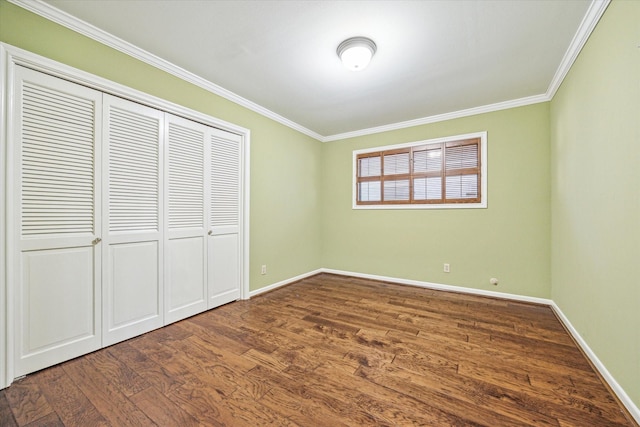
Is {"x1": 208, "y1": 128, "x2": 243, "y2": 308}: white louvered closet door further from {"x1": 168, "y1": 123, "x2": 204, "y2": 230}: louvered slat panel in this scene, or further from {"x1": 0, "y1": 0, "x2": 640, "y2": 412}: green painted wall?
{"x1": 0, "y1": 0, "x2": 640, "y2": 412}: green painted wall

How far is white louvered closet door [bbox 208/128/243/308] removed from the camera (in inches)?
119

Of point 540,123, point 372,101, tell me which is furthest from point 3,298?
point 540,123

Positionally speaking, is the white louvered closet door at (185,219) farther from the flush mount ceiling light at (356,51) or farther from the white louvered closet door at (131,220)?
the flush mount ceiling light at (356,51)

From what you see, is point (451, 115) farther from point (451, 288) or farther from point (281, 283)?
point (281, 283)

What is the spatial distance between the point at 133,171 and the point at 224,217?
42.9 inches

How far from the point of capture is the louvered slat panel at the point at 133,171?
7.20 ft

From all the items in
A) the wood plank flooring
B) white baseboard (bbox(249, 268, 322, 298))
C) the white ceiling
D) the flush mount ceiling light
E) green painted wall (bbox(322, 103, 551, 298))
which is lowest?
the wood plank flooring

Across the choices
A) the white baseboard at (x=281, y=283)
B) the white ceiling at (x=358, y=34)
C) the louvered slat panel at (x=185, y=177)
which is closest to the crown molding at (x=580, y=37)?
the white ceiling at (x=358, y=34)

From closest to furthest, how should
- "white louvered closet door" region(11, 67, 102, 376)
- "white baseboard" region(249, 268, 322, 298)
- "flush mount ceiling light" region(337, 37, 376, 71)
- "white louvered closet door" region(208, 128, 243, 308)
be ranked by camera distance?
"white louvered closet door" region(11, 67, 102, 376), "flush mount ceiling light" region(337, 37, 376, 71), "white louvered closet door" region(208, 128, 243, 308), "white baseboard" region(249, 268, 322, 298)

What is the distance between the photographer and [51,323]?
1.85 metres

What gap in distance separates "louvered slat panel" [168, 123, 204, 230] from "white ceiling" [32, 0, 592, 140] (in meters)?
0.70

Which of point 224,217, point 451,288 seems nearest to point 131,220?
point 224,217

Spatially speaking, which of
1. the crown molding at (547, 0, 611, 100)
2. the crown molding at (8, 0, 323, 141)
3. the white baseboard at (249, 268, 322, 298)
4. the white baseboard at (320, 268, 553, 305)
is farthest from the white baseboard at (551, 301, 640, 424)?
the crown molding at (8, 0, 323, 141)

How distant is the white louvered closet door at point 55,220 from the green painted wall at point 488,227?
11.8 feet
